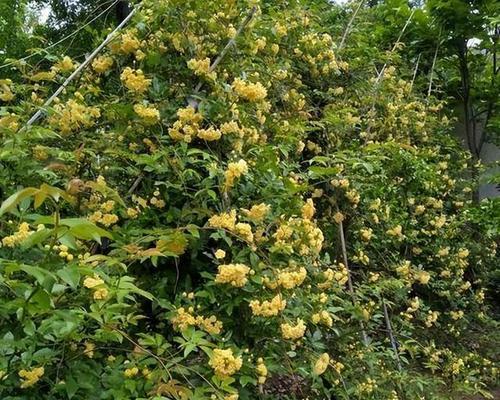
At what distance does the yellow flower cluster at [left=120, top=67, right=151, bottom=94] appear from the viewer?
205 centimetres

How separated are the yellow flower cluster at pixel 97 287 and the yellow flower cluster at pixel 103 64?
4.01 ft

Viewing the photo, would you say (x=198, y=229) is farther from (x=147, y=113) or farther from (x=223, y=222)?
A: (x=147, y=113)

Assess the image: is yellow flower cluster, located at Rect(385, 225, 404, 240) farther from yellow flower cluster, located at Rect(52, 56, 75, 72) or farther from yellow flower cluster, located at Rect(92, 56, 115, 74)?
yellow flower cluster, located at Rect(52, 56, 75, 72)

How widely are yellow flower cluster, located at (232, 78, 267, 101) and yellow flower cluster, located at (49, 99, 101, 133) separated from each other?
50 centimetres

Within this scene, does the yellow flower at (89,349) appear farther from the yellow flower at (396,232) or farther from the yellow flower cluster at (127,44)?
the yellow flower at (396,232)

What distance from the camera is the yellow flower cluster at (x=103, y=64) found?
2338 millimetres

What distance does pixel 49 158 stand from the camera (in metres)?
1.98

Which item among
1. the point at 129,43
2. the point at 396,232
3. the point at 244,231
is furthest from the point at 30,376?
the point at 396,232

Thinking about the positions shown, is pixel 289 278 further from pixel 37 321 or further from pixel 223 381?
pixel 37 321

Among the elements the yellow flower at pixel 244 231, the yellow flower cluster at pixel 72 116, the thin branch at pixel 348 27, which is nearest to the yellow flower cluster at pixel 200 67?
the yellow flower cluster at pixel 72 116

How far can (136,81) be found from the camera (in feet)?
6.71

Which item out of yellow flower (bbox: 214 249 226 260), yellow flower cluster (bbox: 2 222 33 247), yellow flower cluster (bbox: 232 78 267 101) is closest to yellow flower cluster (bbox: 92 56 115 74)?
yellow flower cluster (bbox: 232 78 267 101)

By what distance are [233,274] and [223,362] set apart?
0.29 metres

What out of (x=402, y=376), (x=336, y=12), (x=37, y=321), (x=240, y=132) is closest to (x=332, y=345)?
Answer: (x=402, y=376)
